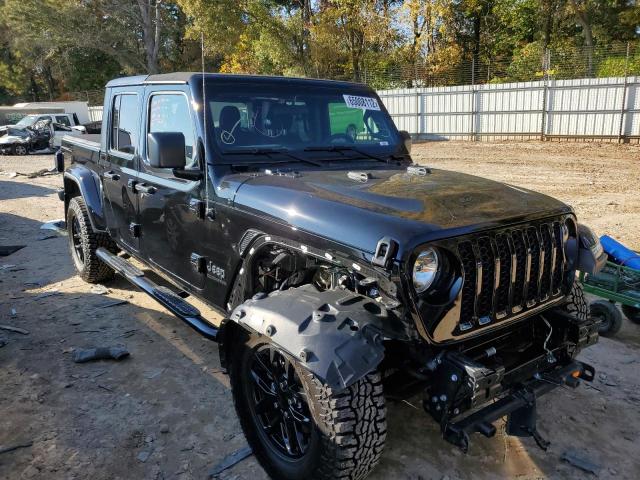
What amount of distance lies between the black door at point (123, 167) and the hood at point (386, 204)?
1568 millimetres

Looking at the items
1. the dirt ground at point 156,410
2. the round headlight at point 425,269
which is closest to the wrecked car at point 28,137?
the dirt ground at point 156,410

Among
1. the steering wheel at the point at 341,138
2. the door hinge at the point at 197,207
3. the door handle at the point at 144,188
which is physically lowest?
the door hinge at the point at 197,207

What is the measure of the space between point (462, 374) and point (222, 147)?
205cm

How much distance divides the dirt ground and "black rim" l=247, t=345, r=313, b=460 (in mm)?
257

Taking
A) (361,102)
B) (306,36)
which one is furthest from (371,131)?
(306,36)

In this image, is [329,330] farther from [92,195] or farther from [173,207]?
[92,195]

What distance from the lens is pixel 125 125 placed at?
178 inches

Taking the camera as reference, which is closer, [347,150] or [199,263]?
[199,263]

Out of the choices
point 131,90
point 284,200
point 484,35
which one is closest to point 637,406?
point 284,200

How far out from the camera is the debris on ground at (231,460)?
2.84m

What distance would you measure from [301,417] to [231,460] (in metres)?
0.63

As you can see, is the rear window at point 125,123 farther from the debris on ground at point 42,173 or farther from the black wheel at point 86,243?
the debris on ground at point 42,173

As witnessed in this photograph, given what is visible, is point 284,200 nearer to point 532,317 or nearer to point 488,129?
point 532,317

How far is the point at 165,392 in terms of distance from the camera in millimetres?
3613
